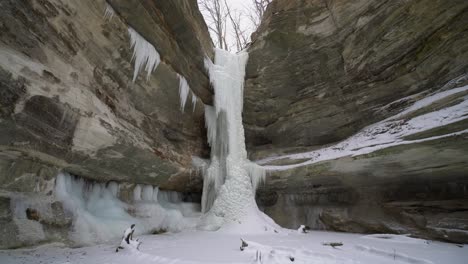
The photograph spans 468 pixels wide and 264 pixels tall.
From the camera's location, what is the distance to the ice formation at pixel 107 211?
4324 mm

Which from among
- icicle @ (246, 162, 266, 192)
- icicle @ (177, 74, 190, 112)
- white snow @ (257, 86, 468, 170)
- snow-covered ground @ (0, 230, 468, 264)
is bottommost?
snow-covered ground @ (0, 230, 468, 264)

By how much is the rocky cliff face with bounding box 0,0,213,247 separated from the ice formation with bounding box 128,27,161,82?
11 cm

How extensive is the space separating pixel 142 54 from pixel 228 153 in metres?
4.36

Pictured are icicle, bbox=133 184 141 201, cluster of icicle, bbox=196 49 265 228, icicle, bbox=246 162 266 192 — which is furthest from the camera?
icicle, bbox=246 162 266 192

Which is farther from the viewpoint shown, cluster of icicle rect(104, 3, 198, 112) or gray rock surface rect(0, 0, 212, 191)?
cluster of icicle rect(104, 3, 198, 112)

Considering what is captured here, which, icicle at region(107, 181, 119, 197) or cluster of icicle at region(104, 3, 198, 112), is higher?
Result: cluster of icicle at region(104, 3, 198, 112)

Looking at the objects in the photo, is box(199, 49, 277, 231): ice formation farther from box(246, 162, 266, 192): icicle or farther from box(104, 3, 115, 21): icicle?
box(104, 3, 115, 21): icicle

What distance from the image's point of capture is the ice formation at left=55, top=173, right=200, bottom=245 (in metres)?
4.32

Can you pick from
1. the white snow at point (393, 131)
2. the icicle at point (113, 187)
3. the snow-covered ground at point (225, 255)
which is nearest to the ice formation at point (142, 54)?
the icicle at point (113, 187)

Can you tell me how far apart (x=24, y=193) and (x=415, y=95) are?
360 inches

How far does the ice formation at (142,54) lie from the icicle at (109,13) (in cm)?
49

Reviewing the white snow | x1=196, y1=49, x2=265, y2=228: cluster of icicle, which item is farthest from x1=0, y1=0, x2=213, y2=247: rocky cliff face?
the white snow

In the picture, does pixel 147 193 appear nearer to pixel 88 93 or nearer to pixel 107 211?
pixel 107 211

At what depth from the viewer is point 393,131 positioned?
19.2 ft
